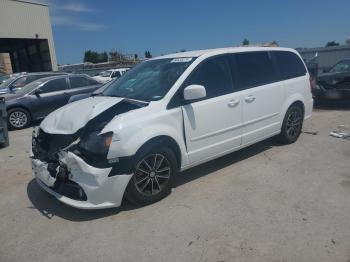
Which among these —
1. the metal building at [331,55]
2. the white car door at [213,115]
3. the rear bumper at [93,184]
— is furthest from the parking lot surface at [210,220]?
the metal building at [331,55]

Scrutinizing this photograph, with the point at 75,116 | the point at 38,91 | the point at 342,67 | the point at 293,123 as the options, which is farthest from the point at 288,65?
the point at 38,91

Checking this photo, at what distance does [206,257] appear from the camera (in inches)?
123

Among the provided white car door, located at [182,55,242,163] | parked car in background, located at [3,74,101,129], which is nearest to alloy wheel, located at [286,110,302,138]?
white car door, located at [182,55,242,163]

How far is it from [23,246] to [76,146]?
45.5 inches

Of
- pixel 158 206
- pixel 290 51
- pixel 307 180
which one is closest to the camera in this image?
pixel 158 206

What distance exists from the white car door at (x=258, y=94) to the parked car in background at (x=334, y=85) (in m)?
4.19

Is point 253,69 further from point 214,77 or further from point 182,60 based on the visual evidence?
point 182,60

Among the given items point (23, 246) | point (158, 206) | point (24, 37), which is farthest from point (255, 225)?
point (24, 37)

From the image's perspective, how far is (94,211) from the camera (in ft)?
13.6

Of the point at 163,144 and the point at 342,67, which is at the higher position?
the point at 342,67

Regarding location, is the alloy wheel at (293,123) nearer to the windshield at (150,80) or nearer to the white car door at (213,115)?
the white car door at (213,115)

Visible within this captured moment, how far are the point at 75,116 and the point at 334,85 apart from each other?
327 inches

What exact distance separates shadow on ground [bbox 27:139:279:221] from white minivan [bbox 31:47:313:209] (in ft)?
0.90

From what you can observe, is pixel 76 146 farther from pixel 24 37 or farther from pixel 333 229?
pixel 24 37
